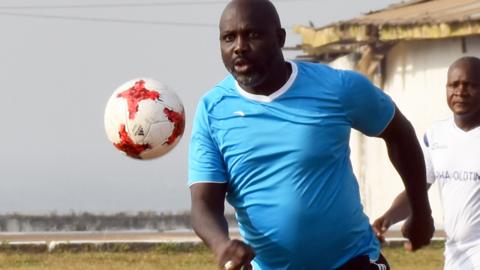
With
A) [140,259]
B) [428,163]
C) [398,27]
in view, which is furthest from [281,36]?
[398,27]

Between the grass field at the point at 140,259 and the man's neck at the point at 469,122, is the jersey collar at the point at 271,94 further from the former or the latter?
the grass field at the point at 140,259

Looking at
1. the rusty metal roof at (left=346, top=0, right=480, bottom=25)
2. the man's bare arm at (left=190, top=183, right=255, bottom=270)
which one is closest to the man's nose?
the man's bare arm at (left=190, top=183, right=255, bottom=270)

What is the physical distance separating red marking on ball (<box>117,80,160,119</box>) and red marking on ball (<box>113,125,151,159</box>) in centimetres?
16

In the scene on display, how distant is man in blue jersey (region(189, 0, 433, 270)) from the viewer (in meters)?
6.21

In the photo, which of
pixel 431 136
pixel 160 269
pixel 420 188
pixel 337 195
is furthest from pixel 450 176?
pixel 160 269

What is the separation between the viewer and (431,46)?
25859 millimetres

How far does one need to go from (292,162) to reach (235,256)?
2.50 ft

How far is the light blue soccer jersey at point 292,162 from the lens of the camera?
6.23 meters

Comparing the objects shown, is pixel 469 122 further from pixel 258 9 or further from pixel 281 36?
pixel 258 9

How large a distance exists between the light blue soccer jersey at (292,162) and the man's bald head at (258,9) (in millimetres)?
294

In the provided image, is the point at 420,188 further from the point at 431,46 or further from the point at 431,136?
the point at 431,46

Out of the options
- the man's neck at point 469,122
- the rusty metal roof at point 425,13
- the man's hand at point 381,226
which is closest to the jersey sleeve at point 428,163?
the man's neck at point 469,122

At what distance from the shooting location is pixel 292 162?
6.21m

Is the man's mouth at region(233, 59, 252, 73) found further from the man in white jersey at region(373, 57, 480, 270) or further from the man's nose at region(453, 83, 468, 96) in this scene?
the man's nose at region(453, 83, 468, 96)
